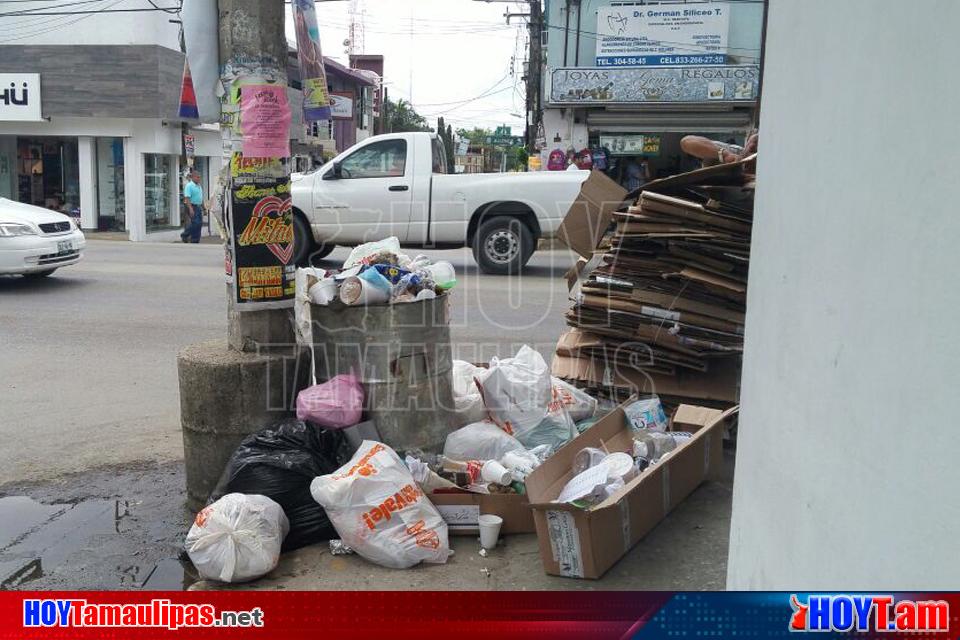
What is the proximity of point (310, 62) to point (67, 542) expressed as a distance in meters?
2.81

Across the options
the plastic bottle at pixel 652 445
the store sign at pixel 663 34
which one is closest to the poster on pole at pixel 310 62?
the plastic bottle at pixel 652 445

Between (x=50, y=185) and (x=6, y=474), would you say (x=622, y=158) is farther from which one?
(x=6, y=474)

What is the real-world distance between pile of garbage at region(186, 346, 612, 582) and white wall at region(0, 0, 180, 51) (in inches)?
814

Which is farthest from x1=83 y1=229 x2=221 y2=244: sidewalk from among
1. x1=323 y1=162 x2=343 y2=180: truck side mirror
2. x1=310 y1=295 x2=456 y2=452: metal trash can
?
x1=310 y1=295 x2=456 y2=452: metal trash can

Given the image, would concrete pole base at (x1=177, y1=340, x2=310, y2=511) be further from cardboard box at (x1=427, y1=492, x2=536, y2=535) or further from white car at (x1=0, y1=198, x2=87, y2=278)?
white car at (x1=0, y1=198, x2=87, y2=278)

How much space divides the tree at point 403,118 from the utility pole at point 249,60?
5381 centimetres

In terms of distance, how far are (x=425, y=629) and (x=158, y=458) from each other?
361 cm

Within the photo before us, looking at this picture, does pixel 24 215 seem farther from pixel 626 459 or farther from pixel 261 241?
pixel 626 459

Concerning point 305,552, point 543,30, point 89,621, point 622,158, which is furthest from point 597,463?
point 543,30

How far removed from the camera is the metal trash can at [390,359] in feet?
13.9

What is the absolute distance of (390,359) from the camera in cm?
423

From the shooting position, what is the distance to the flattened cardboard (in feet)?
19.0

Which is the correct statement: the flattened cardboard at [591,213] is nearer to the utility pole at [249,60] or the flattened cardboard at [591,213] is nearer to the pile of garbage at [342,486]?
the pile of garbage at [342,486]

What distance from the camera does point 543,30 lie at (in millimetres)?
24984
